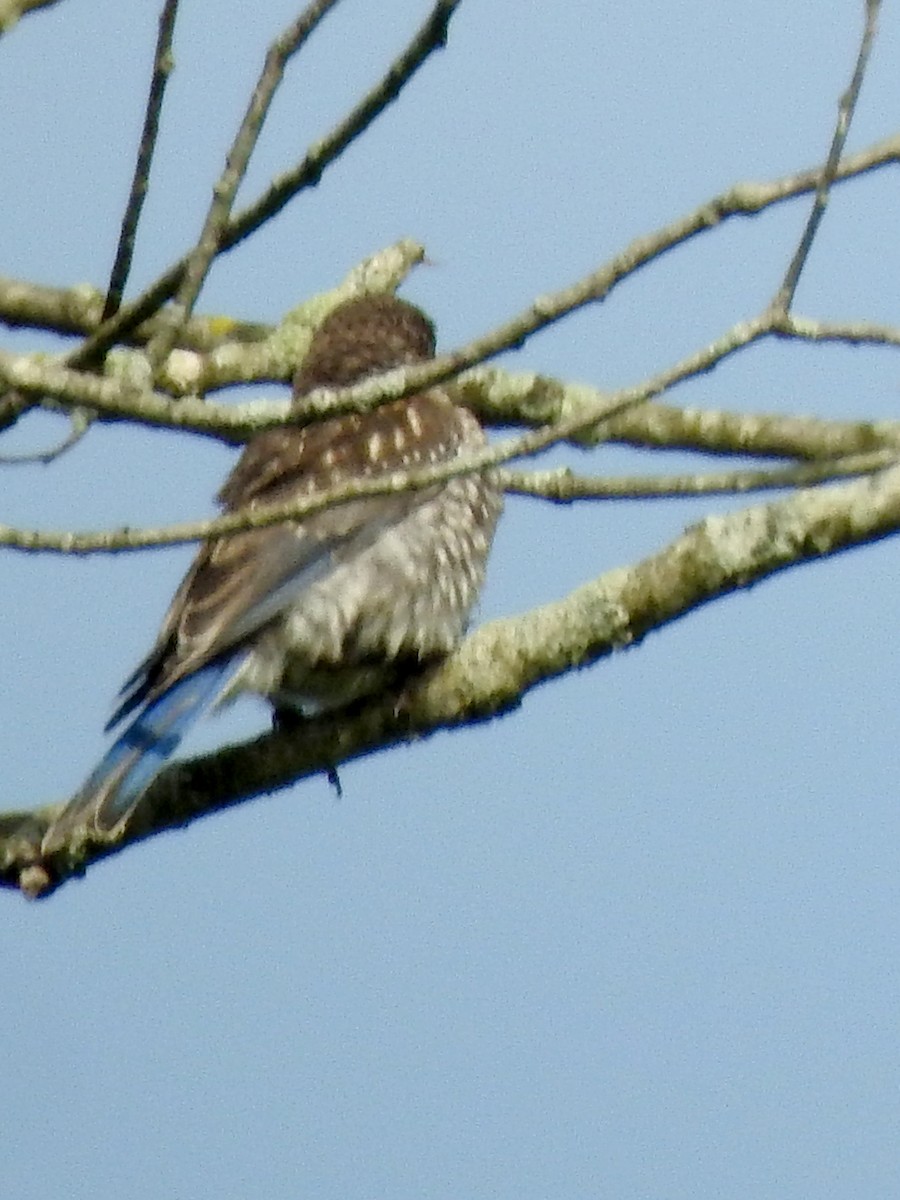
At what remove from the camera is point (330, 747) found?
3.21 m

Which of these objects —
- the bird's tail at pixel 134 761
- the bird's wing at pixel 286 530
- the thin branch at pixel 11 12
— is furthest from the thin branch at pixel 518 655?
the thin branch at pixel 11 12

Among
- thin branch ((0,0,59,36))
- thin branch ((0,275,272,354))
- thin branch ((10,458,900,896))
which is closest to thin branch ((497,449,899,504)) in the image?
thin branch ((10,458,900,896))

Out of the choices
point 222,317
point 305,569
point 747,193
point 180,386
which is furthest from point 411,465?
point 747,193

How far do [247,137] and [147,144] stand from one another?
0.11m

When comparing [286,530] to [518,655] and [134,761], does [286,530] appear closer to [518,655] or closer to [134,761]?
[134,761]

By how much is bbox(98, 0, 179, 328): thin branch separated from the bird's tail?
0.63m

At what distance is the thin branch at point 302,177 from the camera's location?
2312 millimetres

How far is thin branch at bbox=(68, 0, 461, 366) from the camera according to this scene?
231 cm

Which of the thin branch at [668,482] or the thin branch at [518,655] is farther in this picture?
the thin branch at [518,655]

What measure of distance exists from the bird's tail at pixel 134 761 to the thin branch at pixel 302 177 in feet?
2.08

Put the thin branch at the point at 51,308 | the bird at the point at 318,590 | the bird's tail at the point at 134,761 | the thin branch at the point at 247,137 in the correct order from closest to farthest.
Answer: the thin branch at the point at 247,137 < the bird's tail at the point at 134,761 < the bird at the point at 318,590 < the thin branch at the point at 51,308

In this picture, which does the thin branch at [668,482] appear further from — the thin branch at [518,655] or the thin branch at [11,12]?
the thin branch at [11,12]

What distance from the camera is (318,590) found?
136 inches

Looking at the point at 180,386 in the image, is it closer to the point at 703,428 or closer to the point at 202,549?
the point at 202,549
